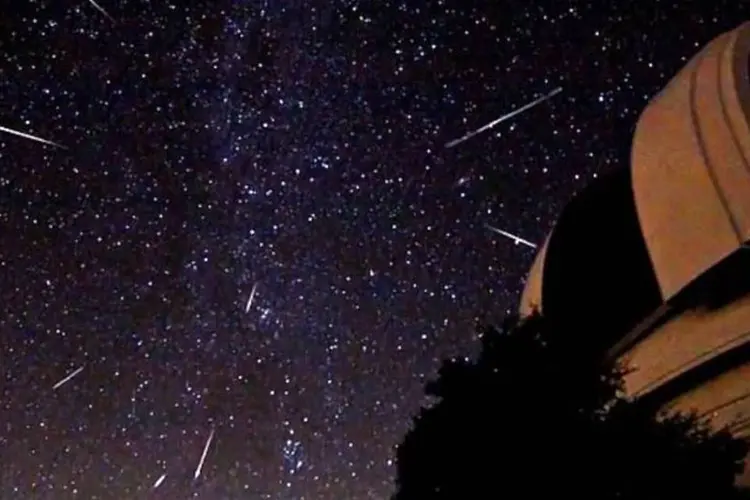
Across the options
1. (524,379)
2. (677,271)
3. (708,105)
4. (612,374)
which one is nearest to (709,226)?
(677,271)

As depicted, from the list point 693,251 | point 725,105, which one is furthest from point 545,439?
point 725,105

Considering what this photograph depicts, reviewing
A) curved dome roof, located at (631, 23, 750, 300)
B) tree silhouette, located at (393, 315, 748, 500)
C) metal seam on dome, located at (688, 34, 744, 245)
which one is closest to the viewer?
tree silhouette, located at (393, 315, 748, 500)

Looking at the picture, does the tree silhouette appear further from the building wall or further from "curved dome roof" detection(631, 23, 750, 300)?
"curved dome roof" detection(631, 23, 750, 300)

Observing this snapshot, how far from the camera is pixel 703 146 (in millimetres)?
7977

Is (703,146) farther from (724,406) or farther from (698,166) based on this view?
(724,406)

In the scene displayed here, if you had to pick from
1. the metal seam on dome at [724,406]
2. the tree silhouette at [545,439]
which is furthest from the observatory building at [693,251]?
the tree silhouette at [545,439]

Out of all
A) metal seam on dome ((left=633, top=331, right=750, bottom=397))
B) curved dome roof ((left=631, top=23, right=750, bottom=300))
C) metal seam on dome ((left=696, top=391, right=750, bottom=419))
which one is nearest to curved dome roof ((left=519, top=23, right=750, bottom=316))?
curved dome roof ((left=631, top=23, right=750, bottom=300))

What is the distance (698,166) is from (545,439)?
4183 mm

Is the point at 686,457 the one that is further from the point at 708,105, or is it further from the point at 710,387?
the point at 708,105

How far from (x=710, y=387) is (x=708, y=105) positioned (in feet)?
9.37

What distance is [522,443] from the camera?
4.95m

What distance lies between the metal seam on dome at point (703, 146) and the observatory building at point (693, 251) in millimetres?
13

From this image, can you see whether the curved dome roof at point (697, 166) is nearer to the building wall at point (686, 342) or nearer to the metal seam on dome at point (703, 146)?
the metal seam on dome at point (703, 146)

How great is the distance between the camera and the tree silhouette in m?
4.91
